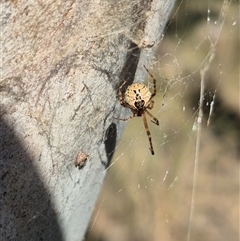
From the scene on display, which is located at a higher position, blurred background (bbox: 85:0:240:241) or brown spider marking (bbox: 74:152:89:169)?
brown spider marking (bbox: 74:152:89:169)

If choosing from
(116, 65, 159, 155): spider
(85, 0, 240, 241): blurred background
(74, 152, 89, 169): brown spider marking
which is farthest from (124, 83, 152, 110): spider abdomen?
(85, 0, 240, 241): blurred background

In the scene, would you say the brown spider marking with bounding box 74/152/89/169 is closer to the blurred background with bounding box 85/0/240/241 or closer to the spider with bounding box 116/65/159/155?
the spider with bounding box 116/65/159/155

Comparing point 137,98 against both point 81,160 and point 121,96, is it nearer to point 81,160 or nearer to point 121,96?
point 121,96

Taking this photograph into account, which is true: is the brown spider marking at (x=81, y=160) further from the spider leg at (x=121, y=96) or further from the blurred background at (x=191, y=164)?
the blurred background at (x=191, y=164)

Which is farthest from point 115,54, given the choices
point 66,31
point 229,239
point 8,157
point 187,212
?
point 229,239

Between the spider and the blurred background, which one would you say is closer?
the spider
